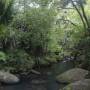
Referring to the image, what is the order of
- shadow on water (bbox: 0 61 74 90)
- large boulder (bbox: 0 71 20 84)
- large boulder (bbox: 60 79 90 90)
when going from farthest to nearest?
1. large boulder (bbox: 0 71 20 84)
2. shadow on water (bbox: 0 61 74 90)
3. large boulder (bbox: 60 79 90 90)

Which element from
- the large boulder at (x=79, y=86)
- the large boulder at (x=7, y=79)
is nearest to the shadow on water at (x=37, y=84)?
the large boulder at (x=7, y=79)

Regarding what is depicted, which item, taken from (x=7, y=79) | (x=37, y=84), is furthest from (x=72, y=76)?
(x=7, y=79)

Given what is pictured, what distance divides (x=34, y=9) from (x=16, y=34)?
3.22 metres

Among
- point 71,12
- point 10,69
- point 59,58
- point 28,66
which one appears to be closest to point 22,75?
point 10,69

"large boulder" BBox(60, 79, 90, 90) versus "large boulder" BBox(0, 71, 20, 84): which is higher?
"large boulder" BBox(60, 79, 90, 90)

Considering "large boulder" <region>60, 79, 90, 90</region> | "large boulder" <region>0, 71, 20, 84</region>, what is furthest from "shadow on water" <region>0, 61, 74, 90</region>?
"large boulder" <region>60, 79, 90, 90</region>

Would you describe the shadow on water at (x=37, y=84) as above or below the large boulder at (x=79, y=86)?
below

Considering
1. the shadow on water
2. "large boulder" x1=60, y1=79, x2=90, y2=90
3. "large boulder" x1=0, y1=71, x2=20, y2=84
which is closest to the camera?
"large boulder" x1=60, y1=79, x2=90, y2=90

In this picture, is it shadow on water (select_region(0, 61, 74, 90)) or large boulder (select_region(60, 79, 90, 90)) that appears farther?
shadow on water (select_region(0, 61, 74, 90))

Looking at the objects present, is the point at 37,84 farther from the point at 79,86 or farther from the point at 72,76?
the point at 79,86

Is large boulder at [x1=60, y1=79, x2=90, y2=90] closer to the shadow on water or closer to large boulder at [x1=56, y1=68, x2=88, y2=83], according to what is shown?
the shadow on water

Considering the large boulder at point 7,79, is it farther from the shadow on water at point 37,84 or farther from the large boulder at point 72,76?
the large boulder at point 72,76

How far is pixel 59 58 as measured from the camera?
34219 mm

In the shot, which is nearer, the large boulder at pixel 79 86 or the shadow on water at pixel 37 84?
the large boulder at pixel 79 86
